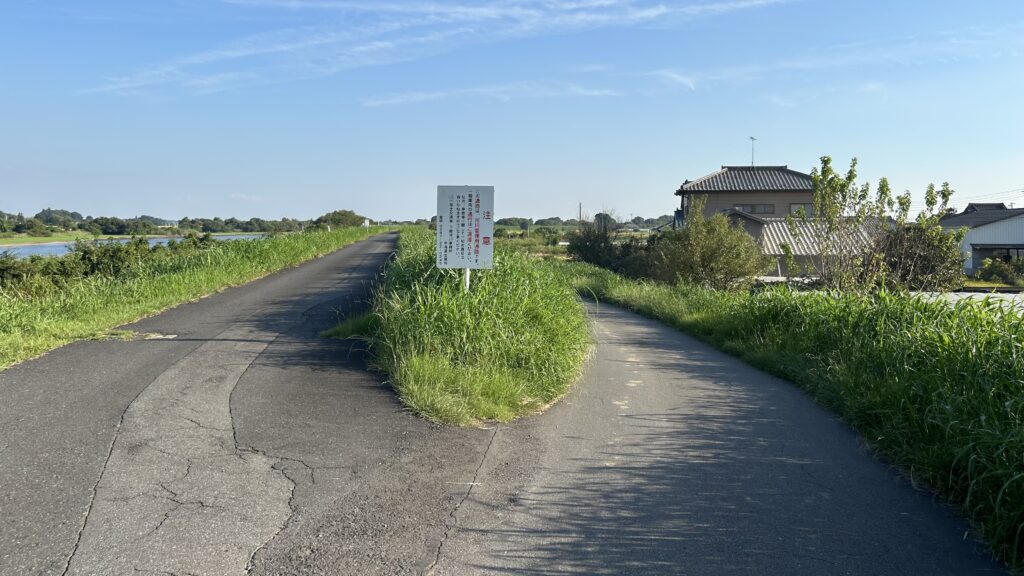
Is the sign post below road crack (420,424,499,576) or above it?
above

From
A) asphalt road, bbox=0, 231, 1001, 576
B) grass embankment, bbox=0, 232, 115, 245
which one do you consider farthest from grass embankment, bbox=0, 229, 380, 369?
grass embankment, bbox=0, 232, 115, 245

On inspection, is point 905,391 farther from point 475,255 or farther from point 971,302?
point 475,255

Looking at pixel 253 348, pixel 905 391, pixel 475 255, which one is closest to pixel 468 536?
pixel 905 391

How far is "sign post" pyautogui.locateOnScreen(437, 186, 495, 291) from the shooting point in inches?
317

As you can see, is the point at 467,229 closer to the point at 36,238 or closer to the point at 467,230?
the point at 467,230

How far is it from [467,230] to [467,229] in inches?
0.5

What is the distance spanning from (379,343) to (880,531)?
5200 millimetres

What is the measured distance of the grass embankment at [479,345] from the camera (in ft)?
19.7

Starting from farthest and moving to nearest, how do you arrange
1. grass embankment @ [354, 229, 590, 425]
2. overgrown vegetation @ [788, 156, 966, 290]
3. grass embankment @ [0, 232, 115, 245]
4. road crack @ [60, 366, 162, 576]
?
grass embankment @ [0, 232, 115, 245] < overgrown vegetation @ [788, 156, 966, 290] < grass embankment @ [354, 229, 590, 425] < road crack @ [60, 366, 162, 576]

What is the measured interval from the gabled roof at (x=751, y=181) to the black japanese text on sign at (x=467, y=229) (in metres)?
35.5

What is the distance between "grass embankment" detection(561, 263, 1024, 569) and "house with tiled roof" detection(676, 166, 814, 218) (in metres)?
32.7

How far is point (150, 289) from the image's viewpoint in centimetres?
1200

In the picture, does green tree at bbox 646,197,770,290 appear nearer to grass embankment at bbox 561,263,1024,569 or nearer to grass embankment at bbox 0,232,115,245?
grass embankment at bbox 561,263,1024,569

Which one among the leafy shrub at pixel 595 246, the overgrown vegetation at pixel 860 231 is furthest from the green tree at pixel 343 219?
the overgrown vegetation at pixel 860 231
